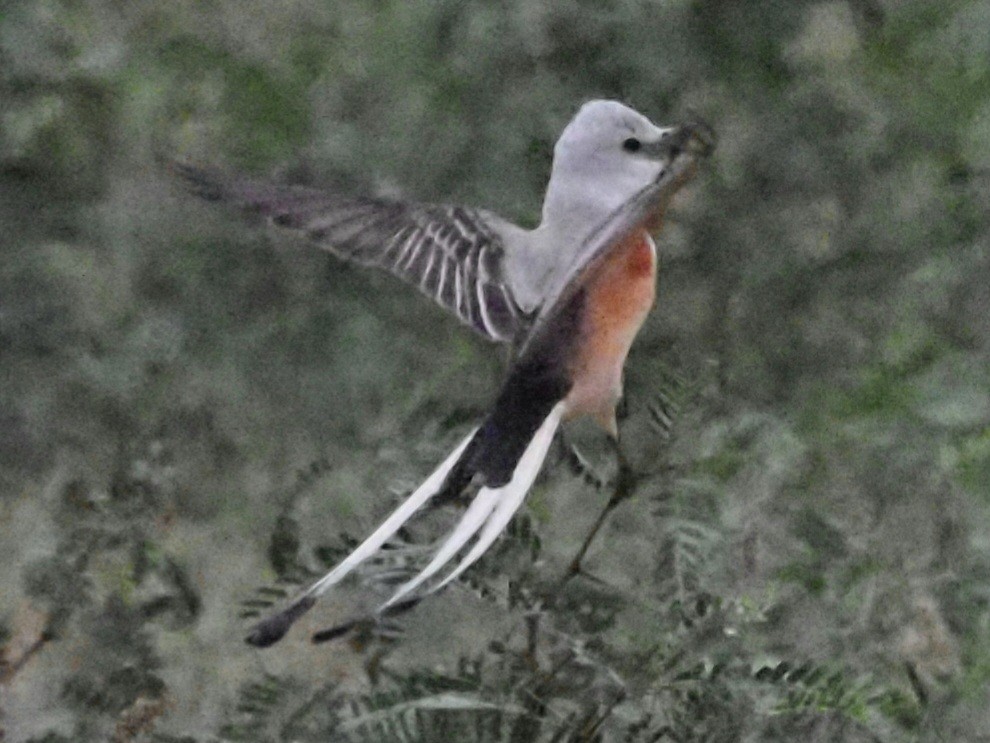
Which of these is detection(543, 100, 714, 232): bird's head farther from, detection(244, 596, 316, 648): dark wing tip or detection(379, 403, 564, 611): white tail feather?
detection(244, 596, 316, 648): dark wing tip

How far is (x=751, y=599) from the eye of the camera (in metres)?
0.83

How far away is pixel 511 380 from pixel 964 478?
0.26m

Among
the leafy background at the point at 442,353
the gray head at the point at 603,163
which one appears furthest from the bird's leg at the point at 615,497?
the gray head at the point at 603,163

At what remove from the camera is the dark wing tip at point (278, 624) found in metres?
0.79

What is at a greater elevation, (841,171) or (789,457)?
(841,171)

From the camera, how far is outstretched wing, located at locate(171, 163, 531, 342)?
0.76 metres

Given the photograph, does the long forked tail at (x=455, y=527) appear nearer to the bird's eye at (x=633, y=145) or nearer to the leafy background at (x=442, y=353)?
the leafy background at (x=442, y=353)

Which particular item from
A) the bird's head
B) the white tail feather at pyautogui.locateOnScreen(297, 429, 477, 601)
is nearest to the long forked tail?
the white tail feather at pyautogui.locateOnScreen(297, 429, 477, 601)

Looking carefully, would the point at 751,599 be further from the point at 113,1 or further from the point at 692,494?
the point at 113,1

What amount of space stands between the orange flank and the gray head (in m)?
0.03

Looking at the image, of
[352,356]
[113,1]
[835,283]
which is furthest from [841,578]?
[113,1]

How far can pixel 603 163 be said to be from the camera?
77 cm

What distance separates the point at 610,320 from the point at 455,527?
129 millimetres

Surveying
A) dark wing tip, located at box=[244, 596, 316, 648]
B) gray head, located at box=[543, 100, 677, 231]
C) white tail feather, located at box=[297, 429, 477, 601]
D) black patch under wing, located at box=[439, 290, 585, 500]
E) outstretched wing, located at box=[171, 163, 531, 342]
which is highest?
gray head, located at box=[543, 100, 677, 231]
